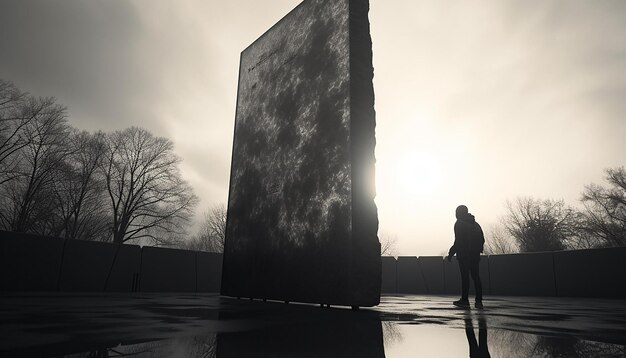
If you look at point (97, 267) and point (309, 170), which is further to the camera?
point (97, 267)

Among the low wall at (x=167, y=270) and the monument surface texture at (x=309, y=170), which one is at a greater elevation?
the monument surface texture at (x=309, y=170)

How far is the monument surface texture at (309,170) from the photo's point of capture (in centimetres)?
501

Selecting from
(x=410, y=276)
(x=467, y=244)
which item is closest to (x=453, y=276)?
(x=410, y=276)

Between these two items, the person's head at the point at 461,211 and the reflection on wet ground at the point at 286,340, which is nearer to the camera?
the reflection on wet ground at the point at 286,340

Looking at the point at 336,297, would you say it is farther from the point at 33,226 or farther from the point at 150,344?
the point at 33,226

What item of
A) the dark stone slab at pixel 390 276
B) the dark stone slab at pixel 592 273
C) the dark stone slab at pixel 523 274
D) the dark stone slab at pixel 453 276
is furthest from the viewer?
the dark stone slab at pixel 390 276

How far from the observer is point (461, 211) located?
6.80 metres

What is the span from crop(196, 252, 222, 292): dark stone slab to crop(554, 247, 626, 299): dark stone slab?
41.5 ft

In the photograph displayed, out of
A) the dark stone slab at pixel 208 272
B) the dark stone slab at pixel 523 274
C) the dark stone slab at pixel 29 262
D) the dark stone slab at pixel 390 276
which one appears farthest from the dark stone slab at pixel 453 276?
the dark stone slab at pixel 29 262

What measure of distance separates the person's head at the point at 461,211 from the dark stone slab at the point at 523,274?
8291 millimetres

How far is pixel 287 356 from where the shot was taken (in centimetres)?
175

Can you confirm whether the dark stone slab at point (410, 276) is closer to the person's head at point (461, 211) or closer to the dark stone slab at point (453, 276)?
the dark stone slab at point (453, 276)

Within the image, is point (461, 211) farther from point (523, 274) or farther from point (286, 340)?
point (523, 274)

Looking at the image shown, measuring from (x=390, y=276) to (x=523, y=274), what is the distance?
20.4 feet
